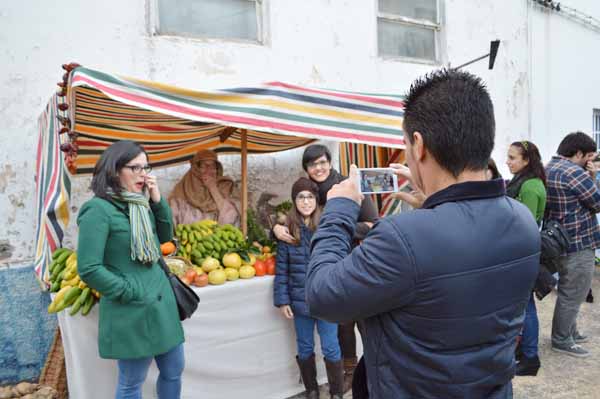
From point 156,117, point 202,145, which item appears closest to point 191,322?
point 156,117

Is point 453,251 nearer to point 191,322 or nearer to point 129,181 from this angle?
point 129,181

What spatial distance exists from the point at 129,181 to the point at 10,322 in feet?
7.63

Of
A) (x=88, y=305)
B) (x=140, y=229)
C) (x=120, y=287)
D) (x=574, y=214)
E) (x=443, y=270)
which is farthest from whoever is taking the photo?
(x=574, y=214)

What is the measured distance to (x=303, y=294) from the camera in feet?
11.1

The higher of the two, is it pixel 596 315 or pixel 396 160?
pixel 396 160

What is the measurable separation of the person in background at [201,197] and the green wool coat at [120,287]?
1.63 m

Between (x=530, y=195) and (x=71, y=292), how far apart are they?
3645 millimetres

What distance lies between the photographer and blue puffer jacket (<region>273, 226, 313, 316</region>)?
11.1 ft

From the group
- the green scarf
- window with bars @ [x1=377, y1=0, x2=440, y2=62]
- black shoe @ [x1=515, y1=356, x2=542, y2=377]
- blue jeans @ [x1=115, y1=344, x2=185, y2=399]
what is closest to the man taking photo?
the green scarf

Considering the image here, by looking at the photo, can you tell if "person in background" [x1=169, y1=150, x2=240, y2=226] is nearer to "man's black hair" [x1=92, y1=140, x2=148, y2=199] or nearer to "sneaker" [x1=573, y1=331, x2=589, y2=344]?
"man's black hair" [x1=92, y1=140, x2=148, y2=199]

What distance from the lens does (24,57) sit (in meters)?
3.91

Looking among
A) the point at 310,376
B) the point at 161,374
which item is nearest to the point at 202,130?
the point at 161,374

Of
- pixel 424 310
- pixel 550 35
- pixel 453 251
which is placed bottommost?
pixel 424 310

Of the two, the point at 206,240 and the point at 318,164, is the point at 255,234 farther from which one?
the point at 318,164
